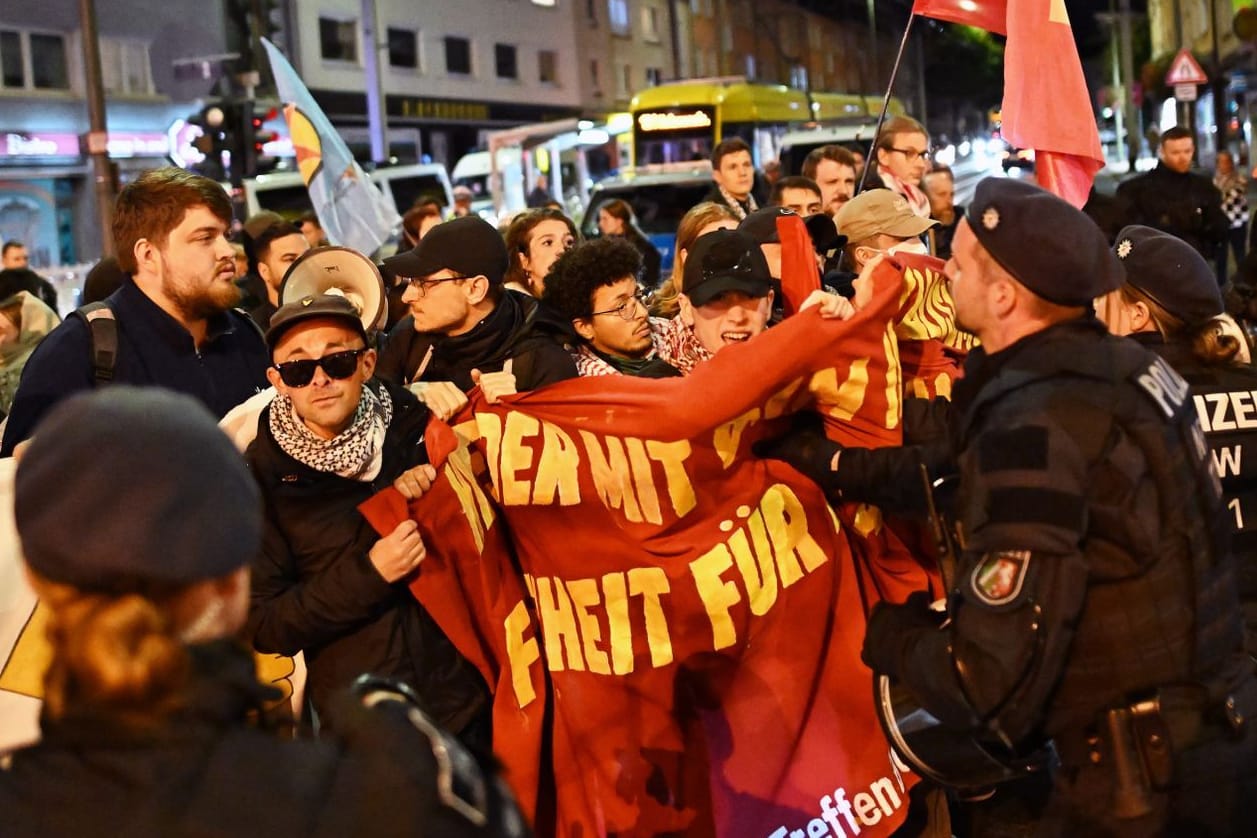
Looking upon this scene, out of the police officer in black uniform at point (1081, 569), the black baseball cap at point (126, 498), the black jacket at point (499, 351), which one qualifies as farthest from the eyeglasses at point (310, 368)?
the black baseball cap at point (126, 498)

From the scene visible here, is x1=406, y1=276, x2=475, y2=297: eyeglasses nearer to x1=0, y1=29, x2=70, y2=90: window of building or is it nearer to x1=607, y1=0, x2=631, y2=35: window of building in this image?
x1=0, y1=29, x2=70, y2=90: window of building

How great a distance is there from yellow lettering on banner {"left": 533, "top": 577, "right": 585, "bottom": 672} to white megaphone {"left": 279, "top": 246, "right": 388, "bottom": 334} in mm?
1856

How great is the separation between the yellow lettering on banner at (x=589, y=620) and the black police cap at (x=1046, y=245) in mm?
1613

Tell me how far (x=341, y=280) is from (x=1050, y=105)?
2.74 metres

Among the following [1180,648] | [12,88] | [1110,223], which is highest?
[12,88]

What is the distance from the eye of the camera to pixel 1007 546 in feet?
8.91

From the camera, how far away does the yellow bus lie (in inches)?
1022

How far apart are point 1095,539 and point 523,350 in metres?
2.46

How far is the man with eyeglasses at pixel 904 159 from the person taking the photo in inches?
320

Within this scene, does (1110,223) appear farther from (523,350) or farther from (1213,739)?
(1213,739)

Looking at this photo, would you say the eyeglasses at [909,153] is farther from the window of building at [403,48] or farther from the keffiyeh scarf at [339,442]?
the window of building at [403,48]

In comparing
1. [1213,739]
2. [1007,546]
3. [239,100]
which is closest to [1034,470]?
[1007,546]

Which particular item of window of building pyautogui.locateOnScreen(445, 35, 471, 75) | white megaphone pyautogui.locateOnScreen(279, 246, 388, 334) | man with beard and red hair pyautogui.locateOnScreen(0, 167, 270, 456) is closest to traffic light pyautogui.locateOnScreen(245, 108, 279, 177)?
white megaphone pyautogui.locateOnScreen(279, 246, 388, 334)

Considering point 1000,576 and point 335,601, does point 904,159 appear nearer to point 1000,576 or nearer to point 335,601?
point 335,601
